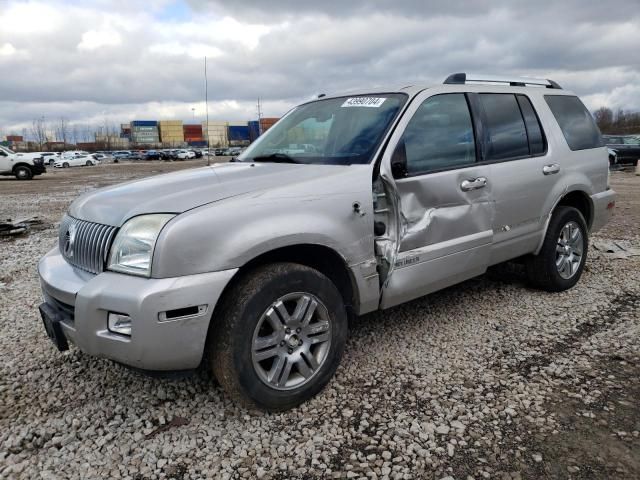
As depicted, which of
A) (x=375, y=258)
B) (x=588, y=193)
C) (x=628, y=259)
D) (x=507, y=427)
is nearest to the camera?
(x=507, y=427)

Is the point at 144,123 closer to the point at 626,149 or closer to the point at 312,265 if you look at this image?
the point at 626,149

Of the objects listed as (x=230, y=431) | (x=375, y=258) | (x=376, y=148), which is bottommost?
(x=230, y=431)

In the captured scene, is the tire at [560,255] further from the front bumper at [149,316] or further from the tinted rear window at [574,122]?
the front bumper at [149,316]

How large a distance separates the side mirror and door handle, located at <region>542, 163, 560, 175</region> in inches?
66.0

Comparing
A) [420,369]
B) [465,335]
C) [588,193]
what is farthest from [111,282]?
[588,193]

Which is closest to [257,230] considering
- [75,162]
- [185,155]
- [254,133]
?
[254,133]

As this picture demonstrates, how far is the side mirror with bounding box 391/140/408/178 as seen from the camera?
307 centimetres

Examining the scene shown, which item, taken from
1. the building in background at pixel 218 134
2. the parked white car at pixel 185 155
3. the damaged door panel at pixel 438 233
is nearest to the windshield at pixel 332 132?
the damaged door panel at pixel 438 233

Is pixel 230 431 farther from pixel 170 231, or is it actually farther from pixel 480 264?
pixel 480 264

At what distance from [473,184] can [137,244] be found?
2.31 metres

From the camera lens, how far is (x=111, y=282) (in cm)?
236

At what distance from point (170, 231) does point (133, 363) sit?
65 centimetres

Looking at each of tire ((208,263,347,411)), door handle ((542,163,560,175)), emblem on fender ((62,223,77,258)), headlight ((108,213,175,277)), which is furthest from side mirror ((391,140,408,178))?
emblem on fender ((62,223,77,258))

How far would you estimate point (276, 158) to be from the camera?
3.54 meters
